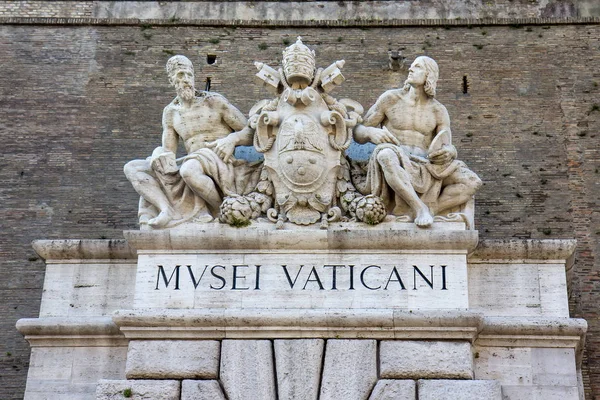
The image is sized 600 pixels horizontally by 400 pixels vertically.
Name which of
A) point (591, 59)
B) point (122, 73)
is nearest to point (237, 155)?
point (122, 73)

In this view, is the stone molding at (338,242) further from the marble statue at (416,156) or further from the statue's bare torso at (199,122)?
the statue's bare torso at (199,122)

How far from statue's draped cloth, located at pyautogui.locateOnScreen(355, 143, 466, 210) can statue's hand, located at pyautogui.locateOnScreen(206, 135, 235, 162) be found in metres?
1.10

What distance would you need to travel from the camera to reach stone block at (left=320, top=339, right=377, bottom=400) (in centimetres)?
1019

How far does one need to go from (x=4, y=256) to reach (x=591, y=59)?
669 centimetres

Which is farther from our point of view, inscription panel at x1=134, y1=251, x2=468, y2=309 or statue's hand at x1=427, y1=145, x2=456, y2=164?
statue's hand at x1=427, y1=145, x2=456, y2=164

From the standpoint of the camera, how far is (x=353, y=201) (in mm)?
10984

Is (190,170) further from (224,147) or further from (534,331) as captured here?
A: (534,331)

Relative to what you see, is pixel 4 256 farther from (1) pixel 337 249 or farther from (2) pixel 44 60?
(1) pixel 337 249

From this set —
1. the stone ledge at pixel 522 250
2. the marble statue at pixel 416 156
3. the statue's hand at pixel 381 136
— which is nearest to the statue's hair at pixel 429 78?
the marble statue at pixel 416 156

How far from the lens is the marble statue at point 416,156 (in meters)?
11.0

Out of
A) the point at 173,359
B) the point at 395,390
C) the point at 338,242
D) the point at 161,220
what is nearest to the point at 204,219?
the point at 161,220

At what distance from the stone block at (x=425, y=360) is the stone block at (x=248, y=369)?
2.81 ft

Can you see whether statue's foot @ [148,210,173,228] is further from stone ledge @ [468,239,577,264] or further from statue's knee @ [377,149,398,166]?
stone ledge @ [468,239,577,264]

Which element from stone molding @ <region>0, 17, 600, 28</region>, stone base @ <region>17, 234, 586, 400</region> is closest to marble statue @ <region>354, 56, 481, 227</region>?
stone base @ <region>17, 234, 586, 400</region>
